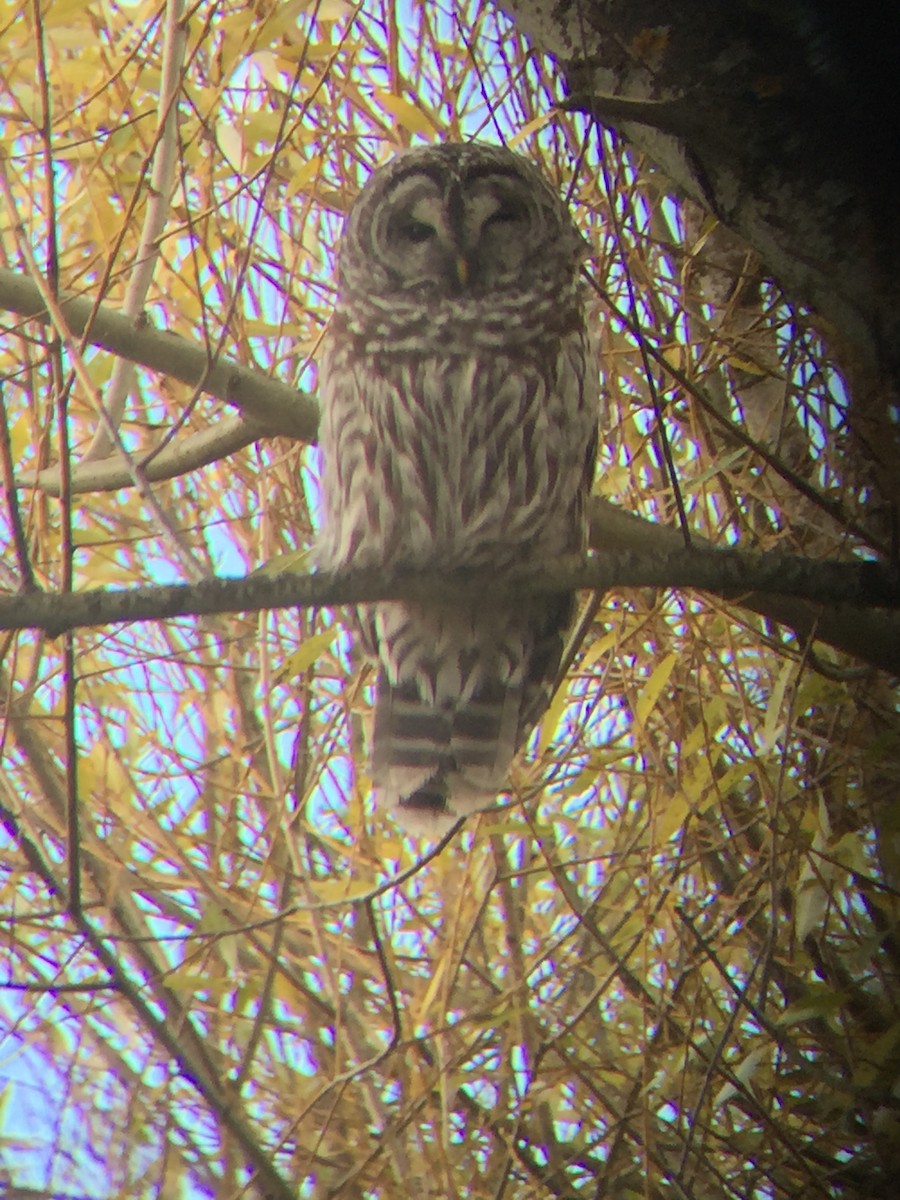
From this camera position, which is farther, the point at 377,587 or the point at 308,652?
the point at 308,652

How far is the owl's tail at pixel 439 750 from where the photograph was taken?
208 cm

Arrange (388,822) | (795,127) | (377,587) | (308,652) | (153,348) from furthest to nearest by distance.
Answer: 1. (388,822)
2. (308,652)
3. (153,348)
4. (377,587)
5. (795,127)

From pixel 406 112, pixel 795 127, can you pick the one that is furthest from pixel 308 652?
pixel 795 127

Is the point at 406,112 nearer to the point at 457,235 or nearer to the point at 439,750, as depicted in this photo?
the point at 457,235

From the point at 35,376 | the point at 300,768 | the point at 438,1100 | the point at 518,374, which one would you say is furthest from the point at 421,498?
the point at 438,1100

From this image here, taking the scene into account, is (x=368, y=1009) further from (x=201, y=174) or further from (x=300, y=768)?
(x=201, y=174)

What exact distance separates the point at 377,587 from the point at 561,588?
216 mm

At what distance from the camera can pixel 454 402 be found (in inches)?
80.9

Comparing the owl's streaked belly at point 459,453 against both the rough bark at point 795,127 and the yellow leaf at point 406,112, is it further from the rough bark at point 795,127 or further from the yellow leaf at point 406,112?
the rough bark at point 795,127

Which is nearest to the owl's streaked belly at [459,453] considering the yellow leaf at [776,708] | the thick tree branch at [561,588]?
the yellow leaf at [776,708]

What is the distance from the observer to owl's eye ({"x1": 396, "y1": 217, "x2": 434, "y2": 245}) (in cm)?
211

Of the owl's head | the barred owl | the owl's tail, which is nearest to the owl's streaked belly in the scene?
the barred owl

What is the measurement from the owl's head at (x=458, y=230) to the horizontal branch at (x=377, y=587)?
729mm

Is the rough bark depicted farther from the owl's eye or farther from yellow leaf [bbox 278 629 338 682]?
yellow leaf [bbox 278 629 338 682]
